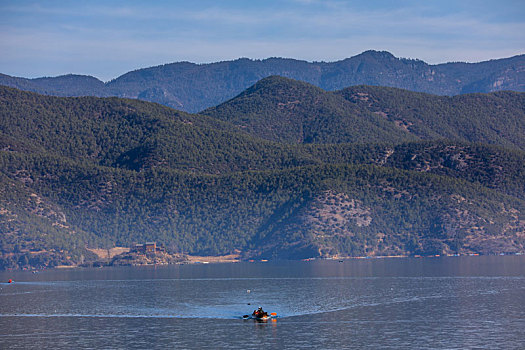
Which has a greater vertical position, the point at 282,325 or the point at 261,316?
the point at 261,316

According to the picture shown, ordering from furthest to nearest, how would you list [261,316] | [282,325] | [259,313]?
1. [259,313]
2. [261,316]
3. [282,325]

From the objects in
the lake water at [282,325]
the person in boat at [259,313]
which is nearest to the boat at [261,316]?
the person in boat at [259,313]

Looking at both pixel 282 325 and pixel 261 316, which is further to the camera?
pixel 261 316

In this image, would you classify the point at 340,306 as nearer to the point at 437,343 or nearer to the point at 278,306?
the point at 278,306

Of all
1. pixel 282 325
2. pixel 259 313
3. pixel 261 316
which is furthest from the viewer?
pixel 259 313

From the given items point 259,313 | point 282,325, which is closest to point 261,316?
point 259,313

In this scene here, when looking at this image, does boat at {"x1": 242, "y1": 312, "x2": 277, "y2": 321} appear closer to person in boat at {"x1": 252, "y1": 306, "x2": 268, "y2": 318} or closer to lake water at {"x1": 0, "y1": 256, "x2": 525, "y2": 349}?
person in boat at {"x1": 252, "y1": 306, "x2": 268, "y2": 318}

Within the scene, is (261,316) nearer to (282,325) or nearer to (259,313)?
(259,313)

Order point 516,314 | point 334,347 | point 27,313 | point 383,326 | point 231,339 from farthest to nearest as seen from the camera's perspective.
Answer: point 27,313 → point 516,314 → point 383,326 → point 231,339 → point 334,347

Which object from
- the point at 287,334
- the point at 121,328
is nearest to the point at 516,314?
the point at 287,334

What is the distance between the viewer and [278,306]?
190 metres

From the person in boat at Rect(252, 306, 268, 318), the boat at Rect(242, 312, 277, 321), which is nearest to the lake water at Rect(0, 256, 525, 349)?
the boat at Rect(242, 312, 277, 321)

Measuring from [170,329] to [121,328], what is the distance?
9.51m

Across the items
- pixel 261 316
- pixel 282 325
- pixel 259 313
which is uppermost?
pixel 259 313
